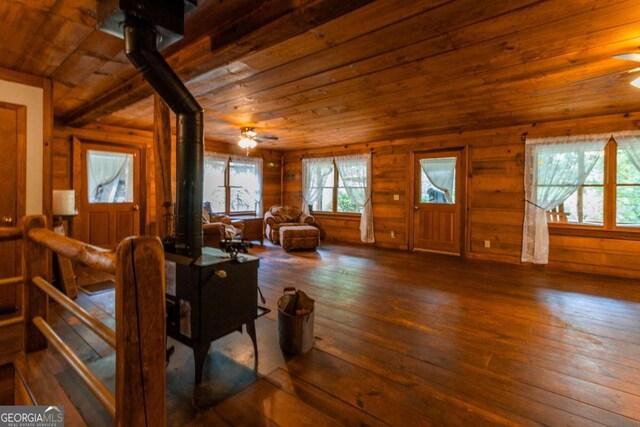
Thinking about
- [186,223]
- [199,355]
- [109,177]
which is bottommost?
[199,355]

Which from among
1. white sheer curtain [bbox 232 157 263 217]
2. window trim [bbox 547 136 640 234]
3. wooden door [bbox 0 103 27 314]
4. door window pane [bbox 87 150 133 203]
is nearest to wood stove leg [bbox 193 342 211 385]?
wooden door [bbox 0 103 27 314]

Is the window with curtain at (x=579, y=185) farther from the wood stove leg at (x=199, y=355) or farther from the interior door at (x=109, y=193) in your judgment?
the interior door at (x=109, y=193)

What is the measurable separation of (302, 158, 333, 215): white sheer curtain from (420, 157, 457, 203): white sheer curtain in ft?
7.43

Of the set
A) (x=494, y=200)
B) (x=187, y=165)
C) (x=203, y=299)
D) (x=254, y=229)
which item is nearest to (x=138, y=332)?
(x=203, y=299)

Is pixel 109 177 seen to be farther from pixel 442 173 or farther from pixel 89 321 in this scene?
pixel 442 173

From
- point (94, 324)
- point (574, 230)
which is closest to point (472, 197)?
point (574, 230)

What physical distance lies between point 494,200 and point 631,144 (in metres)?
1.75

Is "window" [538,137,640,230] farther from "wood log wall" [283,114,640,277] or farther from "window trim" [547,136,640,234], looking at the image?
"wood log wall" [283,114,640,277]

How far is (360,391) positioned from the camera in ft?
5.88

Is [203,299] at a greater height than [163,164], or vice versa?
[163,164]

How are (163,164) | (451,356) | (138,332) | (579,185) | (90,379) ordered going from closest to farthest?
(138,332), (90,379), (451,356), (163,164), (579,185)

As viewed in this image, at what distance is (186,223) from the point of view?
1.98m

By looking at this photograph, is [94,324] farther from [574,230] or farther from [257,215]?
[257,215]

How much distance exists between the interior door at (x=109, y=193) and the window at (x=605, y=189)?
666 centimetres
